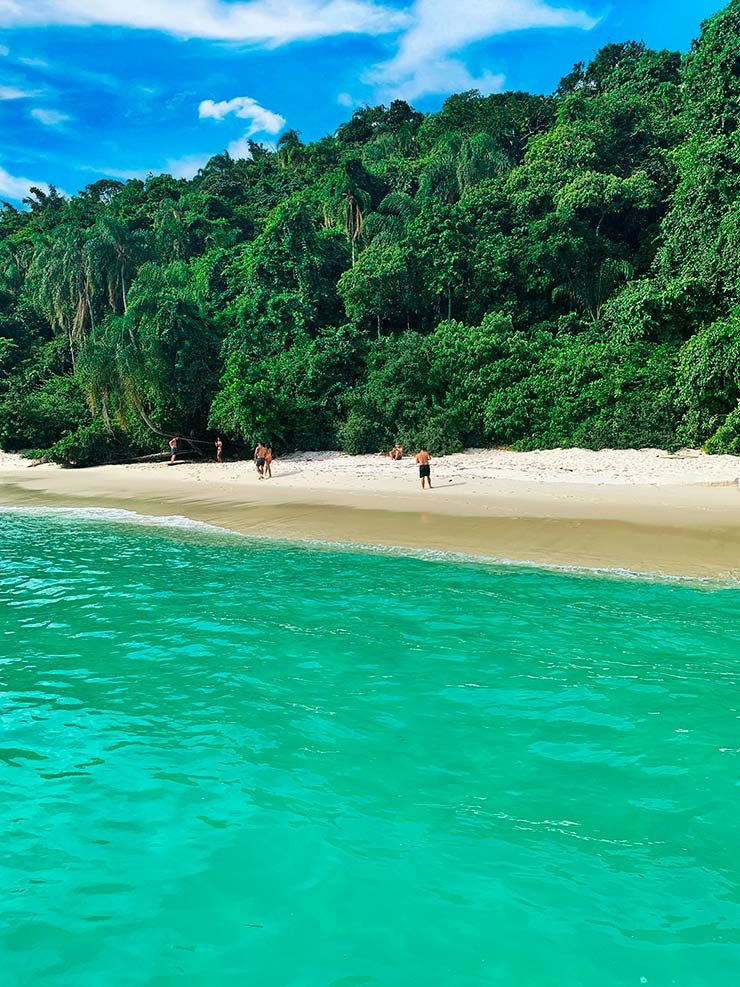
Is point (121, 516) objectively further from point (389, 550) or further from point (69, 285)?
point (69, 285)

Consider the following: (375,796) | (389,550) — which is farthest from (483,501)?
(375,796)

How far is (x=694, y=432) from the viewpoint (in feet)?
76.3

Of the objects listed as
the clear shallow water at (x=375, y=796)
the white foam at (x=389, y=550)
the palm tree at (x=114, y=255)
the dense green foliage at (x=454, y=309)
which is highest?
the palm tree at (x=114, y=255)

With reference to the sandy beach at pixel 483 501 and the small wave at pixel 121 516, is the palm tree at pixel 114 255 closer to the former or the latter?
the sandy beach at pixel 483 501

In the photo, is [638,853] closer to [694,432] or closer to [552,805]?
[552,805]

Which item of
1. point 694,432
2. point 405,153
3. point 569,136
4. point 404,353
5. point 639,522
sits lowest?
point 639,522

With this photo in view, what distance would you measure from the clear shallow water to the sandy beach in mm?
3808

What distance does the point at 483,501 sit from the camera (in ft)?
63.1

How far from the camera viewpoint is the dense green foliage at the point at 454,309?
87.5ft

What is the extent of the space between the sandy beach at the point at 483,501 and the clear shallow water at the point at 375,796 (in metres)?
3.81

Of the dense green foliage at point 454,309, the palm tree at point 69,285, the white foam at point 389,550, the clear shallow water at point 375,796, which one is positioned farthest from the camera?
the palm tree at point 69,285

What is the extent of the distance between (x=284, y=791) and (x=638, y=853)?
8.62ft

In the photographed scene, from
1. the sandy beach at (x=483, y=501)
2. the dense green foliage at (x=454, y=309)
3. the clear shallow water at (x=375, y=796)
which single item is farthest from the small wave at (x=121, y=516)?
the dense green foliage at (x=454, y=309)

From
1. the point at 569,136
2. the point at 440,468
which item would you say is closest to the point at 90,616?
the point at 440,468
